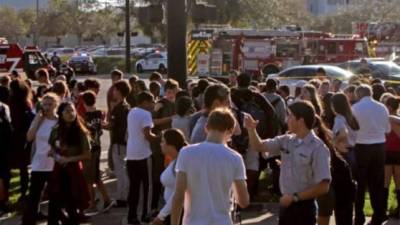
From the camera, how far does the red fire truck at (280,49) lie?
122ft

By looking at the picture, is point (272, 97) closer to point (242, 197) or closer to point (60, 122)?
point (60, 122)

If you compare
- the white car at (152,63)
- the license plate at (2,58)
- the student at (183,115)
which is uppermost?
the student at (183,115)

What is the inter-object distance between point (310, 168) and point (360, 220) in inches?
138

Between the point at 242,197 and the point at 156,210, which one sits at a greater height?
the point at 242,197

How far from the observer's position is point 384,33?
1721 inches

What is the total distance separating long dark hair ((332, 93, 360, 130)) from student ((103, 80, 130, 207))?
9.96 ft

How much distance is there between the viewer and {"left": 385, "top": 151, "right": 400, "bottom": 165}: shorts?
11.0 metres

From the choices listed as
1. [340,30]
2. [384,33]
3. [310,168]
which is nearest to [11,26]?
[340,30]

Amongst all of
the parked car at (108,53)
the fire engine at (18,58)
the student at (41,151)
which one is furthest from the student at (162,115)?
the parked car at (108,53)

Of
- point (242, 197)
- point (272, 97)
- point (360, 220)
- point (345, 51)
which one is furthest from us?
point (345, 51)

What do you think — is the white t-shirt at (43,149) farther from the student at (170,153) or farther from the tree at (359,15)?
the tree at (359,15)

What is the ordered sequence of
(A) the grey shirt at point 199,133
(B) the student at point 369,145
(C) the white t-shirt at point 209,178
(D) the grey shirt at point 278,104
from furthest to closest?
(D) the grey shirt at point 278,104 < (B) the student at point 369,145 < (A) the grey shirt at point 199,133 < (C) the white t-shirt at point 209,178

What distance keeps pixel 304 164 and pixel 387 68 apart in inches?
880

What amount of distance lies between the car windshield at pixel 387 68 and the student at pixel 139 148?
1903 centimetres
